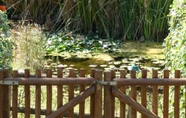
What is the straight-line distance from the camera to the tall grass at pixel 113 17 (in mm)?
11164

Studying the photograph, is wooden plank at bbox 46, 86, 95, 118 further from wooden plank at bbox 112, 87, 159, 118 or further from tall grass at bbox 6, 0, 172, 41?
tall grass at bbox 6, 0, 172, 41

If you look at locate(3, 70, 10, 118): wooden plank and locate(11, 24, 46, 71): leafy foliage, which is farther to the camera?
locate(11, 24, 46, 71): leafy foliage

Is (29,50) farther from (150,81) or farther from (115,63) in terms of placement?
(150,81)

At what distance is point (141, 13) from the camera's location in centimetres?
1121

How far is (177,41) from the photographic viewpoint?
4.96m

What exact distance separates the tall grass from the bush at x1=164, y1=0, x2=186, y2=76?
568 centimetres

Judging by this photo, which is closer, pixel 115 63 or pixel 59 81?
pixel 59 81

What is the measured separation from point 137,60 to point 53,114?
5.23m

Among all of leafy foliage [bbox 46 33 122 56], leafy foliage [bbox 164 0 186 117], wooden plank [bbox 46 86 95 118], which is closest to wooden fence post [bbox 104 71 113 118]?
wooden plank [bbox 46 86 95 118]

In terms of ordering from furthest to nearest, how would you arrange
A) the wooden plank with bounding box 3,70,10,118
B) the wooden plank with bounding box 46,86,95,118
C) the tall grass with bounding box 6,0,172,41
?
the tall grass with bounding box 6,0,172,41
the wooden plank with bounding box 3,70,10,118
the wooden plank with bounding box 46,86,95,118

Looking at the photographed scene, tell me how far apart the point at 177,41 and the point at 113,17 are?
671 cm

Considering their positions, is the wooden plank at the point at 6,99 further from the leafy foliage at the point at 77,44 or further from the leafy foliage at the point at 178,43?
the leafy foliage at the point at 77,44

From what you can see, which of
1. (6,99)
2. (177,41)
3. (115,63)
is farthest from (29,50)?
(6,99)

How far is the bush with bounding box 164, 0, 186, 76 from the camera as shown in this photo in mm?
4531
